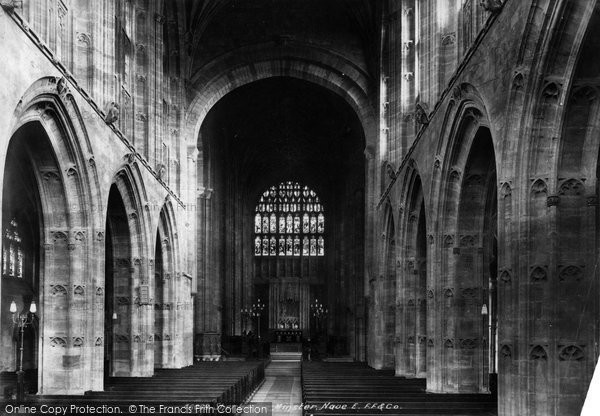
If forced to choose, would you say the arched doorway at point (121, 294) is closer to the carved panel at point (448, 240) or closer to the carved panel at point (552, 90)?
the carved panel at point (448, 240)

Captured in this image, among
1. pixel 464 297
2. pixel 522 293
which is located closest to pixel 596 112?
pixel 522 293

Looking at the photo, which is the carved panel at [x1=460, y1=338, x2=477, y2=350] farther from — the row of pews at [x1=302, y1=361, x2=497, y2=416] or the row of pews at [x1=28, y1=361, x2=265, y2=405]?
the row of pews at [x1=28, y1=361, x2=265, y2=405]

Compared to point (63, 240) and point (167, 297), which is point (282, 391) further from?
point (63, 240)

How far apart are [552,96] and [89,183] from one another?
Answer: 12454 millimetres

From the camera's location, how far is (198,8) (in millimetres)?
35469

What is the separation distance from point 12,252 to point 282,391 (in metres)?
13.3

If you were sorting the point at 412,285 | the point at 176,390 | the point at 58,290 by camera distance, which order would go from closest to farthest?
the point at 58,290, the point at 176,390, the point at 412,285

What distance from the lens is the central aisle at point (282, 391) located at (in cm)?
2420

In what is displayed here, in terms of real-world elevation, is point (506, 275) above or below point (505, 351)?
above

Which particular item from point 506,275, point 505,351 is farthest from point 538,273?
point 505,351

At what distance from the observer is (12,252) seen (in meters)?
33.1

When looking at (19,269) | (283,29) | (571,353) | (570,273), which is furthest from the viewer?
(283,29)

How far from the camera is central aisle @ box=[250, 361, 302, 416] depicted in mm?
24200

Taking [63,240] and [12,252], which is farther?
[12,252]
